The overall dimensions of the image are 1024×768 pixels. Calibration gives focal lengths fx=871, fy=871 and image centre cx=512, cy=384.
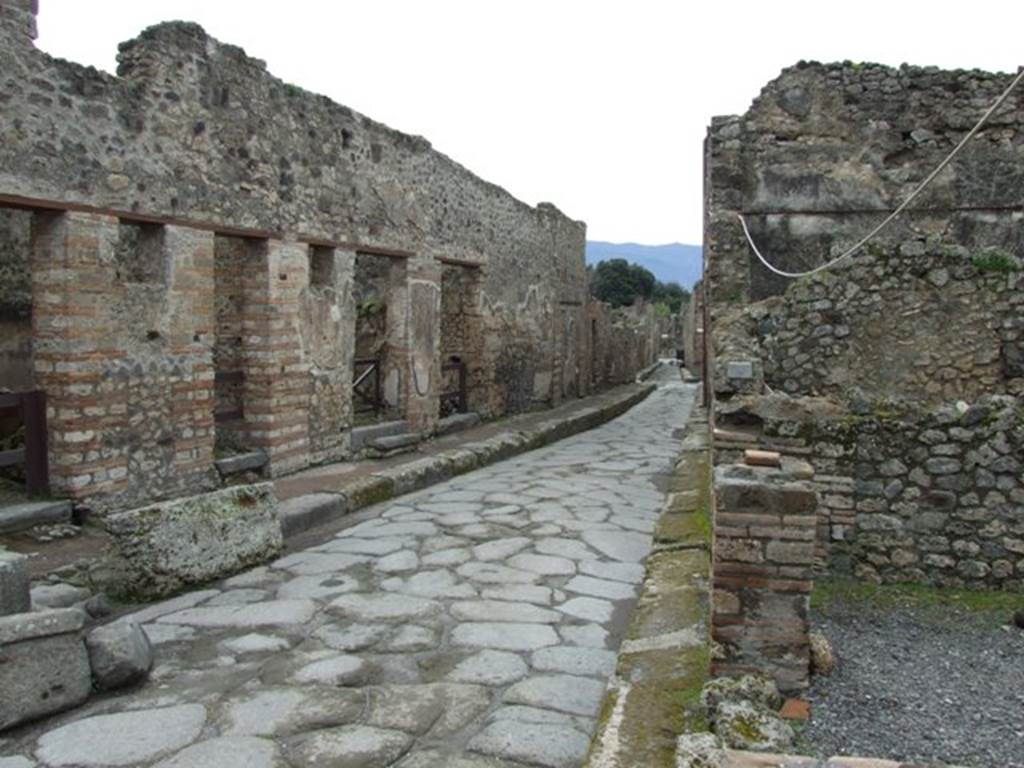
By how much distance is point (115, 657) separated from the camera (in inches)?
128

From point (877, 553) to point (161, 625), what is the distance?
352 cm

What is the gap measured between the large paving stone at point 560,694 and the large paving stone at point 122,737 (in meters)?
1.14

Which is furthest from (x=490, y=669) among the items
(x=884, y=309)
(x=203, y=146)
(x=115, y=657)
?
(x=884, y=309)

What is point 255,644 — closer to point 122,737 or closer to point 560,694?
point 122,737

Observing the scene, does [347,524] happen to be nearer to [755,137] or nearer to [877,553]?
[877,553]

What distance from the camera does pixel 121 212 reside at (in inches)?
224

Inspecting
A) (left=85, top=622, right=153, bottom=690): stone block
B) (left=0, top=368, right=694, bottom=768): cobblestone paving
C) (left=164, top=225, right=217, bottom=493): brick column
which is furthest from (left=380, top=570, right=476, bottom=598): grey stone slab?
(left=164, top=225, right=217, bottom=493): brick column

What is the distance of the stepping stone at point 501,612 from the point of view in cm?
413

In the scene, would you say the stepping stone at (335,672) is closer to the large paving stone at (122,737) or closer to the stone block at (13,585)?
the large paving stone at (122,737)

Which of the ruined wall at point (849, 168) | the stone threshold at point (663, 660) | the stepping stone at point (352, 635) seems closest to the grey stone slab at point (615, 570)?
the stone threshold at point (663, 660)

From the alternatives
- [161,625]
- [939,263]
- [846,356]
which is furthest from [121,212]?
[939,263]

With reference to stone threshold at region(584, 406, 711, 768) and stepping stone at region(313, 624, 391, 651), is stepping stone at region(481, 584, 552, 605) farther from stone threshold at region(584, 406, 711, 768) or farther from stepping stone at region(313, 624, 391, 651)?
stepping stone at region(313, 624, 391, 651)

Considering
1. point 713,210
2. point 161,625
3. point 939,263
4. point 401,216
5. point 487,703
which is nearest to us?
point 487,703

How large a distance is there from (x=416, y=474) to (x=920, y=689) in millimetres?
4991
